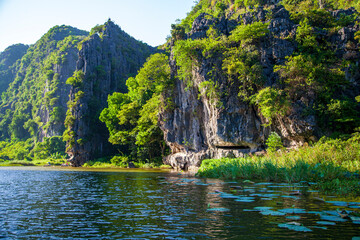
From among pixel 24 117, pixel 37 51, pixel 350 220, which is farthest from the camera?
pixel 37 51

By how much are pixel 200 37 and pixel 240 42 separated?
5.95 meters

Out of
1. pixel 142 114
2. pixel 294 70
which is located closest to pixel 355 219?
pixel 294 70

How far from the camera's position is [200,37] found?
3778 centimetres

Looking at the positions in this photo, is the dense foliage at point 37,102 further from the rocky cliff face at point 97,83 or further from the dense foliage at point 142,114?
the dense foliage at point 142,114

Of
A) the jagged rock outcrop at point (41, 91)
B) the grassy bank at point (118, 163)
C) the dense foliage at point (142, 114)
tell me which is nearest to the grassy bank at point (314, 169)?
the dense foliage at point (142, 114)

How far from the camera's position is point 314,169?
607 inches

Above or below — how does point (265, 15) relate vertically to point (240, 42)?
above

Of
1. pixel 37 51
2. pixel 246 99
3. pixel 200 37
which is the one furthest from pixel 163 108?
pixel 37 51

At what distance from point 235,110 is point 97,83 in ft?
170

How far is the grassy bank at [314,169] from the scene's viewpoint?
12789mm

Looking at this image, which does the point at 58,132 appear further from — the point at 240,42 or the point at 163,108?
the point at 240,42

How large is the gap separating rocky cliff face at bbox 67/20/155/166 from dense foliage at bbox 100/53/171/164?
8810mm

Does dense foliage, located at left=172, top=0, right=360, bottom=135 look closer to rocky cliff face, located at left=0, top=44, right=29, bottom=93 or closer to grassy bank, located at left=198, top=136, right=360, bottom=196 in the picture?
grassy bank, located at left=198, top=136, right=360, bottom=196

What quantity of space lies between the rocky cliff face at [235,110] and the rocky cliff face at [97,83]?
31527 mm
